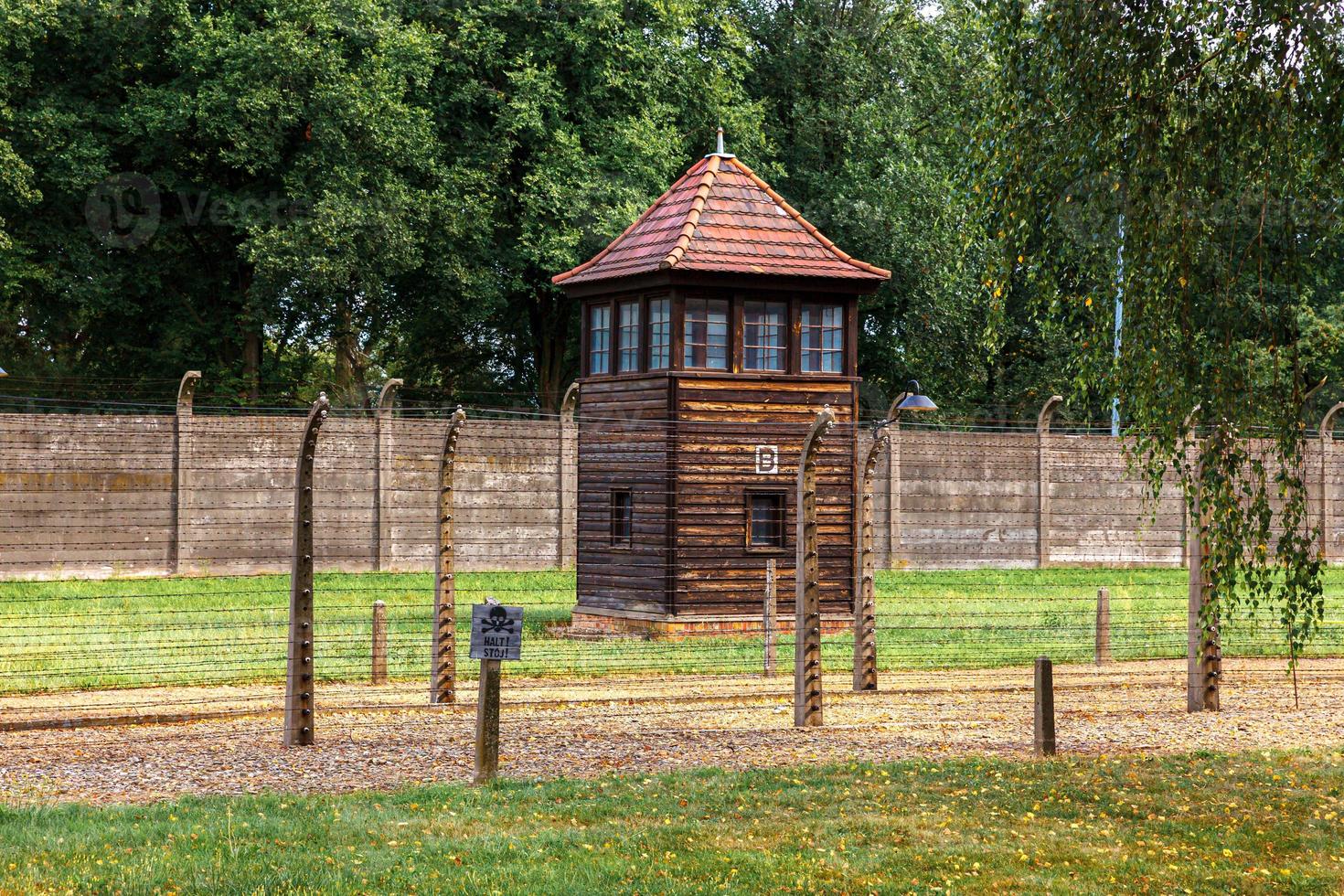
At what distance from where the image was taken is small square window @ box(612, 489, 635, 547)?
73.2 feet

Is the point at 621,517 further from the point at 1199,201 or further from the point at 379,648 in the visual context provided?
the point at 1199,201

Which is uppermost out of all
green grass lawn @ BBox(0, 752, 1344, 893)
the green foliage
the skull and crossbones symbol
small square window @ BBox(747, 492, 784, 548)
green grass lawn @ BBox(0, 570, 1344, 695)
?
the green foliage

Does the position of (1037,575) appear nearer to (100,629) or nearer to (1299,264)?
(100,629)

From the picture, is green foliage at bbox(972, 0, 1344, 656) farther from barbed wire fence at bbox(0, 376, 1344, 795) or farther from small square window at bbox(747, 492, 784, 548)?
small square window at bbox(747, 492, 784, 548)

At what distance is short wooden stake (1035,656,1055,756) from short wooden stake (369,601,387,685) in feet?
24.4

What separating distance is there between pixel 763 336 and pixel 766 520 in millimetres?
2485

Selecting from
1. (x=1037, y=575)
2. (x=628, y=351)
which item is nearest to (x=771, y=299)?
(x=628, y=351)

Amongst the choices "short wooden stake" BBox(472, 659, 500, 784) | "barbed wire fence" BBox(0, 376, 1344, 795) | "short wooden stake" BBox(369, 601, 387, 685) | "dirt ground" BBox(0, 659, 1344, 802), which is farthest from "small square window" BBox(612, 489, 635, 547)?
"short wooden stake" BBox(472, 659, 500, 784)

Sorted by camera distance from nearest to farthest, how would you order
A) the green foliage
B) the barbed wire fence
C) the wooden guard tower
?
the green foliage < the barbed wire fence < the wooden guard tower

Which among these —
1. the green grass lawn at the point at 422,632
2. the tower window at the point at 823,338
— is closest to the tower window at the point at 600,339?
the tower window at the point at 823,338

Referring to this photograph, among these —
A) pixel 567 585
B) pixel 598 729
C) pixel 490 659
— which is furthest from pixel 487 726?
pixel 567 585

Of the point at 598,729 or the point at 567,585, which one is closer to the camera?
the point at 598,729

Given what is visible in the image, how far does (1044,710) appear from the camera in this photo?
472 inches

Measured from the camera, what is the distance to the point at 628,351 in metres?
22.5
